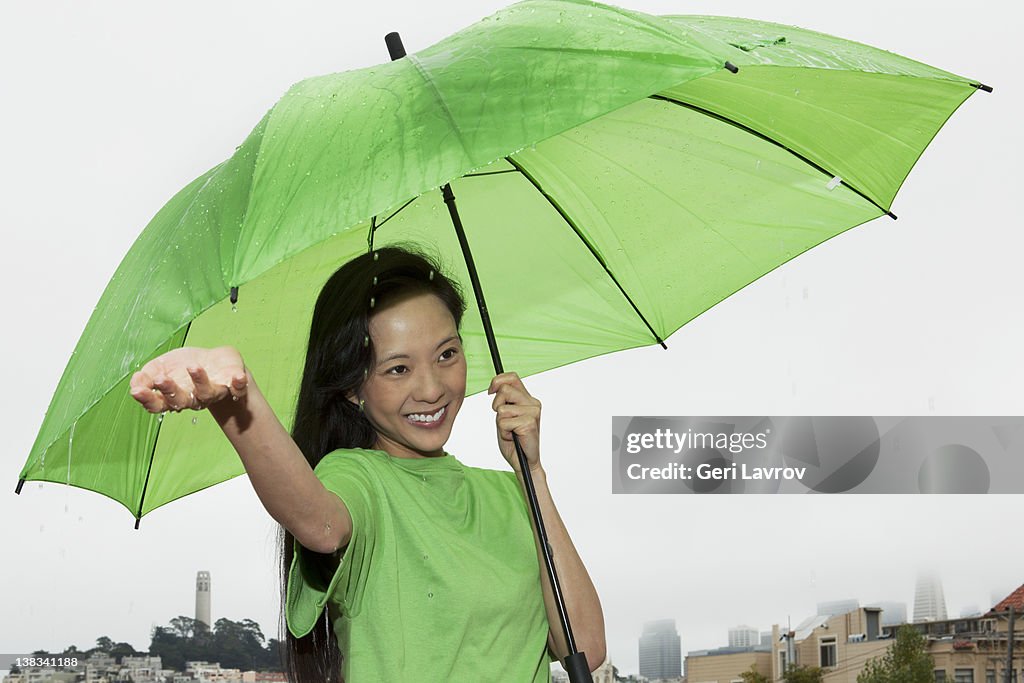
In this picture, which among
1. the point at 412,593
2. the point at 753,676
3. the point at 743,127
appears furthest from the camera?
the point at 753,676

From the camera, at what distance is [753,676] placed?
6.27m

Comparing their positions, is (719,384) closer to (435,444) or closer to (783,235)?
(783,235)

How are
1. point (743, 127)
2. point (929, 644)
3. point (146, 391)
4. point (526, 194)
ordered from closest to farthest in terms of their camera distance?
point (146, 391), point (743, 127), point (526, 194), point (929, 644)

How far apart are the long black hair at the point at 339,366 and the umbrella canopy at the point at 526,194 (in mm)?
70

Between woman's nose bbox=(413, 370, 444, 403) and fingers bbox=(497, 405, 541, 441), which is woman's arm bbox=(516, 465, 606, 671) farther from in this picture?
woman's nose bbox=(413, 370, 444, 403)

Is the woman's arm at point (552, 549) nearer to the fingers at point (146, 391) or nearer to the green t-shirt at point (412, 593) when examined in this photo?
the green t-shirt at point (412, 593)

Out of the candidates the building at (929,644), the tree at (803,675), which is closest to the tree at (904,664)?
the building at (929,644)

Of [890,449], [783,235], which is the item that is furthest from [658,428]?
[783,235]

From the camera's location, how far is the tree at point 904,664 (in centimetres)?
657

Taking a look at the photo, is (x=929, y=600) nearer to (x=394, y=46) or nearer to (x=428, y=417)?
(x=428, y=417)

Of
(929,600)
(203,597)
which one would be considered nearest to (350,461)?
(203,597)

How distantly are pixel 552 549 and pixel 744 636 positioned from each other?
16.3ft

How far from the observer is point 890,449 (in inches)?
216

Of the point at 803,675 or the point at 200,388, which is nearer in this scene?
the point at 200,388
